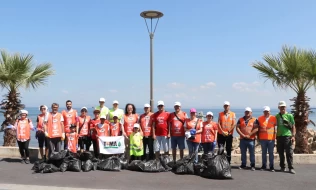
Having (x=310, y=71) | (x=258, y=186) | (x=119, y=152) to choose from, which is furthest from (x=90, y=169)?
(x=310, y=71)

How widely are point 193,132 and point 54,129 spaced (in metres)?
4.15

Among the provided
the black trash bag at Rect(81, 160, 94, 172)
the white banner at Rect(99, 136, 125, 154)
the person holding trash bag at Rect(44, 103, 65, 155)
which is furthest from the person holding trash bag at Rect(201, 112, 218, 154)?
the person holding trash bag at Rect(44, 103, 65, 155)

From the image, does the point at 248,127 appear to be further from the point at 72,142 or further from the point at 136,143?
the point at 72,142

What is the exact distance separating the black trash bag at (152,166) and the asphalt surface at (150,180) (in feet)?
0.69

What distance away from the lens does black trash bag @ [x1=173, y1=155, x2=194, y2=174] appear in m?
7.77

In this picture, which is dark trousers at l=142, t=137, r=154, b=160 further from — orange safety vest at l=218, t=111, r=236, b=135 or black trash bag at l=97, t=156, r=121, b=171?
orange safety vest at l=218, t=111, r=236, b=135

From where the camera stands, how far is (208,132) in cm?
845

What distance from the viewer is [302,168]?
342 inches

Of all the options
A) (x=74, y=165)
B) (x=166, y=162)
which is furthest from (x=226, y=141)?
(x=74, y=165)

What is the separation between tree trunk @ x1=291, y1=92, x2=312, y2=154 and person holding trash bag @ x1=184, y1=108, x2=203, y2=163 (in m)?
4.02

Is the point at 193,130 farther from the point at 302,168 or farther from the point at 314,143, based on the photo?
the point at 314,143

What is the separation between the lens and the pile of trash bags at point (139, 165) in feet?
A: 24.4

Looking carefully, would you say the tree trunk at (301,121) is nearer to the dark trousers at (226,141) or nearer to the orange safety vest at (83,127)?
the dark trousers at (226,141)

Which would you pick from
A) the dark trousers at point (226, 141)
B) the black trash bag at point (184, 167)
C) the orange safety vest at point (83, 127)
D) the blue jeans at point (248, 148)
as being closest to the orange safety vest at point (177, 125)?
the black trash bag at point (184, 167)
